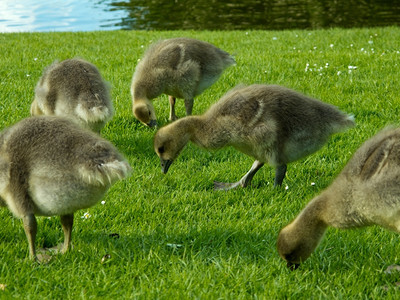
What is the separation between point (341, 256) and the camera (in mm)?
4516

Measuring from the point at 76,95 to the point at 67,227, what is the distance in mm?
2321

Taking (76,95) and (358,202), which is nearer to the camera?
(358,202)

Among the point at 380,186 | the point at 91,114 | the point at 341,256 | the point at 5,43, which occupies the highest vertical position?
the point at 380,186

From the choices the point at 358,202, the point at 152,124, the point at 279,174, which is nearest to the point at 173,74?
the point at 152,124

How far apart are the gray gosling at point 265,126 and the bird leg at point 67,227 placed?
182 centimetres

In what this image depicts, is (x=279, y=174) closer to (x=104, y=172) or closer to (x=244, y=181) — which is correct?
(x=244, y=181)

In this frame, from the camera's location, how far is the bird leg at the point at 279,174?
5.96 m

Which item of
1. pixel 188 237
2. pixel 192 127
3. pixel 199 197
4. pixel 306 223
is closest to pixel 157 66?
pixel 192 127

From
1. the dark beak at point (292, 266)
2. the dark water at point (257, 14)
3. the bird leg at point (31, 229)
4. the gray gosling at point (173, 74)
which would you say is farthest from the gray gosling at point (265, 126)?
the dark water at point (257, 14)

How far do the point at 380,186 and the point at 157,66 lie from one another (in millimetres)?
4737

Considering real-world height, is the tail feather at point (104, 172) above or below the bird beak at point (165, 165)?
above

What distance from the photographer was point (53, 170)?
4.05m

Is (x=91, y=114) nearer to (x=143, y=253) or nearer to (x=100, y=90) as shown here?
(x=100, y=90)

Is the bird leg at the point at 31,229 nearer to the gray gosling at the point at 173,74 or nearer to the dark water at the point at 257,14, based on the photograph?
the gray gosling at the point at 173,74
